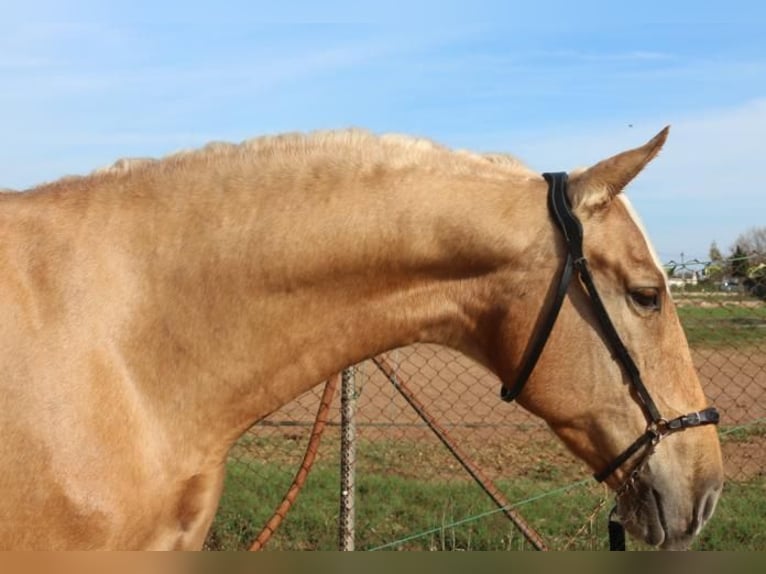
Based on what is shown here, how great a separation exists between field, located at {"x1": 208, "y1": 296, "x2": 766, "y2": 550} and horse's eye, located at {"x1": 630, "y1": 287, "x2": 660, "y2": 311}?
2.54 metres

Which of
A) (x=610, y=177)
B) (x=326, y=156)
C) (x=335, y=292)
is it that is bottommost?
(x=335, y=292)

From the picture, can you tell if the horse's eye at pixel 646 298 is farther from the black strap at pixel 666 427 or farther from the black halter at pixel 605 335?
the black strap at pixel 666 427

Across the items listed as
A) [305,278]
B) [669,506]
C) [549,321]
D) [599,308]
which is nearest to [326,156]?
[305,278]

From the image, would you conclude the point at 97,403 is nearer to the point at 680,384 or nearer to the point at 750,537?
the point at 680,384

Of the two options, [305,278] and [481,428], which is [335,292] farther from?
[481,428]

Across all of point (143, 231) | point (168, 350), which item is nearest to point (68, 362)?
point (168, 350)

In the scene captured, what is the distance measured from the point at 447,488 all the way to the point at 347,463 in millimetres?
2443

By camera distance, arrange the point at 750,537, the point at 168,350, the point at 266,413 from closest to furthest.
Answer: the point at 168,350, the point at 266,413, the point at 750,537

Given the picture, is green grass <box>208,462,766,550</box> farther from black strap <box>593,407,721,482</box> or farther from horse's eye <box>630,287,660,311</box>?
horse's eye <box>630,287,660,311</box>

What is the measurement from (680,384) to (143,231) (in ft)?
5.79

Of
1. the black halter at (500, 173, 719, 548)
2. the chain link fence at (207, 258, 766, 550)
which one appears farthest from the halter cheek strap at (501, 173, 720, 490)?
the chain link fence at (207, 258, 766, 550)

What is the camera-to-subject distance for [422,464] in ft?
28.7

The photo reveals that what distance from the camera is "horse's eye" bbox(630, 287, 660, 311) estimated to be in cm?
268

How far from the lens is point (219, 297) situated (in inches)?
104
